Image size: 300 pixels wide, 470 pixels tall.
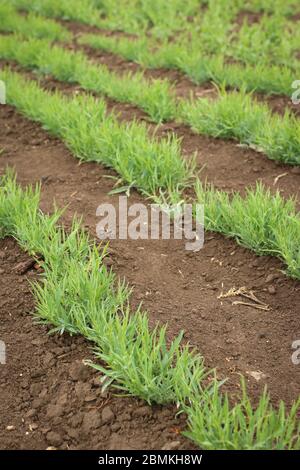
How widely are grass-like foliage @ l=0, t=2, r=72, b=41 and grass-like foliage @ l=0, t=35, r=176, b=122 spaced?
24 cm

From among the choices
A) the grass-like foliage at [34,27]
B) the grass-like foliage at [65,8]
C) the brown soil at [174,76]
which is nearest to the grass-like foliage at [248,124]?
the brown soil at [174,76]

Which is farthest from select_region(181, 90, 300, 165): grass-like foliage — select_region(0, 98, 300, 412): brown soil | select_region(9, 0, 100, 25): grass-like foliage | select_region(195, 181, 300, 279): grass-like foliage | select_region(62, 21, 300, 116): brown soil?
select_region(9, 0, 100, 25): grass-like foliage

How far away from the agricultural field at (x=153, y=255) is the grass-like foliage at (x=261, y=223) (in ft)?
0.04

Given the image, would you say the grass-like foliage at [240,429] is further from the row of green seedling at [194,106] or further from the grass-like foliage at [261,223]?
the row of green seedling at [194,106]

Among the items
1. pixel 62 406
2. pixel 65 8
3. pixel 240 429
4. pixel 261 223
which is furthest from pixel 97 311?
pixel 65 8

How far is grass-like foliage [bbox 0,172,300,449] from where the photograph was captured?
70.6 inches

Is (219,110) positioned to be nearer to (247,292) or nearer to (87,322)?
(247,292)

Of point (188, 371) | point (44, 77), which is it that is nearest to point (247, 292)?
point (188, 371)

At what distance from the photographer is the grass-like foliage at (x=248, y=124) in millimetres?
3500

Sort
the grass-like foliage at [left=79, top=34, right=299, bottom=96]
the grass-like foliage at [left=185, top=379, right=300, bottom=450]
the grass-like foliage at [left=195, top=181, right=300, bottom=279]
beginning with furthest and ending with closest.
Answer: the grass-like foliage at [left=79, top=34, right=299, bottom=96]
the grass-like foliage at [left=195, top=181, right=300, bottom=279]
the grass-like foliage at [left=185, top=379, right=300, bottom=450]

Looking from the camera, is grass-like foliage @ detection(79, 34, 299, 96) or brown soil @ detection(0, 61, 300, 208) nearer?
brown soil @ detection(0, 61, 300, 208)

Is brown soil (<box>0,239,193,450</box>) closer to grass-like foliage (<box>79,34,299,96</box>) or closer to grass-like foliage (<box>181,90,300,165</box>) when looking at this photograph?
grass-like foliage (<box>181,90,300,165</box>)

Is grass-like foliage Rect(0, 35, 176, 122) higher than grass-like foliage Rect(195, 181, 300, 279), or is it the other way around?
grass-like foliage Rect(0, 35, 176, 122)

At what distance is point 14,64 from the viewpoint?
5.36 metres
